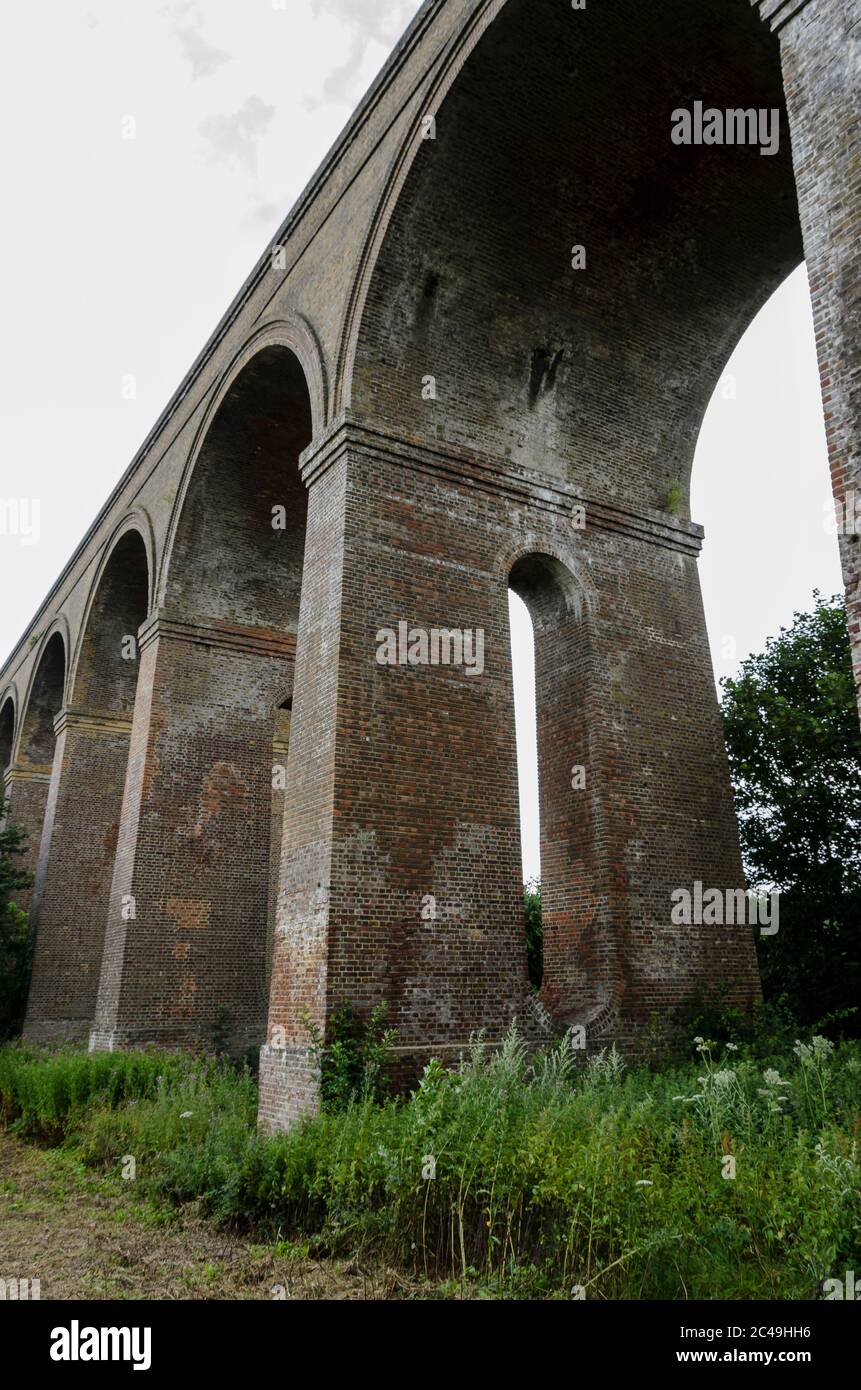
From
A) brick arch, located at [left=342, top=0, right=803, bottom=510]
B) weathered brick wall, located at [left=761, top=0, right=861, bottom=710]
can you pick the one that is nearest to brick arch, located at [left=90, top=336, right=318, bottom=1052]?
brick arch, located at [left=342, top=0, right=803, bottom=510]

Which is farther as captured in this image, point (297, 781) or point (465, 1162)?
point (297, 781)

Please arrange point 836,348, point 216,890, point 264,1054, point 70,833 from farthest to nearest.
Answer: point 70,833 < point 216,890 < point 264,1054 < point 836,348

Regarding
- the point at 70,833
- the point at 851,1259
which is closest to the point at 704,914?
the point at 851,1259

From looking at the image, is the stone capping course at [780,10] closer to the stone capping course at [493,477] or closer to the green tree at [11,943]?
the stone capping course at [493,477]

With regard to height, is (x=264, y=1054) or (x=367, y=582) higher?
(x=367, y=582)

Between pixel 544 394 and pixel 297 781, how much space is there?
5561mm

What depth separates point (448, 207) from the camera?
10359 mm

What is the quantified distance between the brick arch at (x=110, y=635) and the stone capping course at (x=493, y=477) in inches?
397

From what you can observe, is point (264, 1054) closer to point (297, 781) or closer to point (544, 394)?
point (297, 781)

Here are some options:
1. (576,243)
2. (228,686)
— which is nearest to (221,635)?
(228,686)

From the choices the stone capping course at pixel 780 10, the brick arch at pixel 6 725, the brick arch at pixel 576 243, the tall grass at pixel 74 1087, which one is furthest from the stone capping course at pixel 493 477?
the brick arch at pixel 6 725

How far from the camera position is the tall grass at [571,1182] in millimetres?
4445

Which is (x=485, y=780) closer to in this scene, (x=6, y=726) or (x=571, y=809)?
(x=571, y=809)
